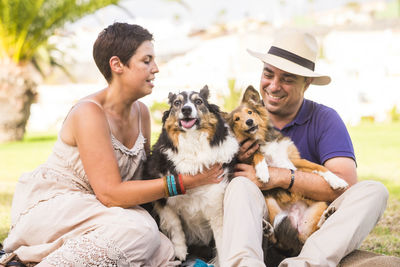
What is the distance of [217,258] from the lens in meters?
3.30

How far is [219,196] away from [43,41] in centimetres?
1137

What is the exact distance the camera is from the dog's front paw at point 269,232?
3006mm

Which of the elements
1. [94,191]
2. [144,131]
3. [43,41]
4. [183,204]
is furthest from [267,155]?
[43,41]

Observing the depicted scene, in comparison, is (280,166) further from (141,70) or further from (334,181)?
(141,70)

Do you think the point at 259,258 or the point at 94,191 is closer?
the point at 259,258

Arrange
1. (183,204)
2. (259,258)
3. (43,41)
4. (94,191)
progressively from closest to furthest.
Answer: (259,258) → (94,191) → (183,204) → (43,41)

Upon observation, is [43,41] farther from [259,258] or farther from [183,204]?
[259,258]

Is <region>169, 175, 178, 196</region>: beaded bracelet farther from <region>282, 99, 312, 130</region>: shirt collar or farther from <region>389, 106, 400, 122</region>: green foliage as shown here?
<region>389, 106, 400, 122</region>: green foliage

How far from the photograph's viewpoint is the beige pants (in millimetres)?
2594

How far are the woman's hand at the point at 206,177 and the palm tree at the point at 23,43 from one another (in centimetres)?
863

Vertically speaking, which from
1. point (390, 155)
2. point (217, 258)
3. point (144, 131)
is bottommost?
point (390, 155)

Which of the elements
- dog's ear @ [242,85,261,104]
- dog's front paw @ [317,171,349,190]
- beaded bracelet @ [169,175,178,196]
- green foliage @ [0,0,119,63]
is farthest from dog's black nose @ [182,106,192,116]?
green foliage @ [0,0,119,63]

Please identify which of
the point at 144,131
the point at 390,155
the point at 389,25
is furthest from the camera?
the point at 389,25

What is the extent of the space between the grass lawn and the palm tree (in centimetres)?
92
